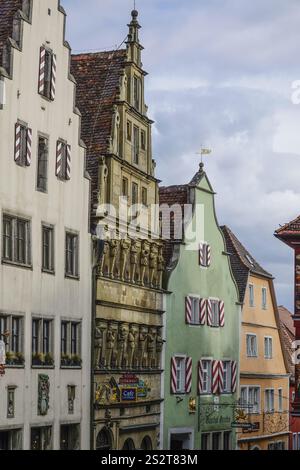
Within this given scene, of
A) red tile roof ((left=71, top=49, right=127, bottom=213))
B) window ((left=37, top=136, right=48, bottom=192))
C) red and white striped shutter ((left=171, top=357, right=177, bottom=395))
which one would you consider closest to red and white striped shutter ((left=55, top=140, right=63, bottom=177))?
Answer: window ((left=37, top=136, right=48, bottom=192))

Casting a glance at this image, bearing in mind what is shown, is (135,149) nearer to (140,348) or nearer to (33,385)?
(140,348)

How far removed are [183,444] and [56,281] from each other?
14.1 metres

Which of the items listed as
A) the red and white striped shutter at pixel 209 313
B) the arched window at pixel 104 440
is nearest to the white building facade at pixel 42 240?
the arched window at pixel 104 440

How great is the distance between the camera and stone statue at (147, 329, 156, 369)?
5275cm

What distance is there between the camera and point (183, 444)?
5619 centimetres

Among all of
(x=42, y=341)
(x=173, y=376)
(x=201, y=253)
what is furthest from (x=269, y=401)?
(x=42, y=341)

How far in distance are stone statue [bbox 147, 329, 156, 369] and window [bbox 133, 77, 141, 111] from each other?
8576 mm

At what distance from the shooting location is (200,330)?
5781 centimetres

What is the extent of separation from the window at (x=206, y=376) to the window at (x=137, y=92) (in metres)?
12.0

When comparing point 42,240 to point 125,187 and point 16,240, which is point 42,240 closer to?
point 16,240

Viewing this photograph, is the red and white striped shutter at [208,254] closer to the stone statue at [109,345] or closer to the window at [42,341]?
the stone statue at [109,345]

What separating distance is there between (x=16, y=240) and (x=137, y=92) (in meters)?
12.0

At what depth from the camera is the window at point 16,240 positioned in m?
41.6

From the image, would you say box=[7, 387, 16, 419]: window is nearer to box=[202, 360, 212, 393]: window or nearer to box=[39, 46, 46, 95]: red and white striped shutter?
box=[39, 46, 46, 95]: red and white striped shutter
